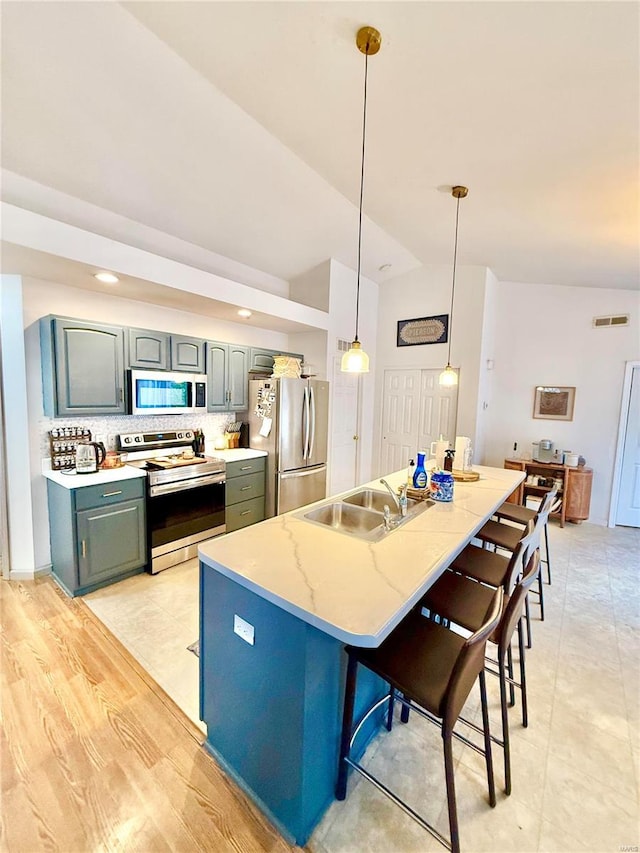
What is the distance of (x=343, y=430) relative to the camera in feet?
16.7

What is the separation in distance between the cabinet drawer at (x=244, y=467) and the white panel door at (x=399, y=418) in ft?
7.48

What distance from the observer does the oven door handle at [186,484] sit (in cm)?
299

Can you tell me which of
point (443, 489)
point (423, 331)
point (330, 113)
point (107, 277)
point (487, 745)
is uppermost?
point (330, 113)


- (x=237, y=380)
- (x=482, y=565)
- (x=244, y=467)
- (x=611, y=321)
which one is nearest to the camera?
(x=482, y=565)

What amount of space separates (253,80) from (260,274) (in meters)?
2.34

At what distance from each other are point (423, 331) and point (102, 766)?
506cm

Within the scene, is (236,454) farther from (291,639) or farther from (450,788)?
(450,788)

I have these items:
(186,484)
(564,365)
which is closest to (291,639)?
(186,484)

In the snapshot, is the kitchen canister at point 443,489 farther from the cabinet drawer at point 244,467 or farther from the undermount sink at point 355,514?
the cabinet drawer at point 244,467

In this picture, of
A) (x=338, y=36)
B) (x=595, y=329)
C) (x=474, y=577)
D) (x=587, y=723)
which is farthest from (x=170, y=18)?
(x=595, y=329)

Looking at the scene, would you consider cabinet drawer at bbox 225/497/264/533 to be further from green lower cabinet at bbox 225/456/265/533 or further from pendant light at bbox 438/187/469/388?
pendant light at bbox 438/187/469/388

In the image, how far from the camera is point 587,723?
5.89 ft

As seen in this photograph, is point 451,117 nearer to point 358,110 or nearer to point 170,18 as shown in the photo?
point 358,110

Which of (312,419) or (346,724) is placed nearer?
(346,724)
